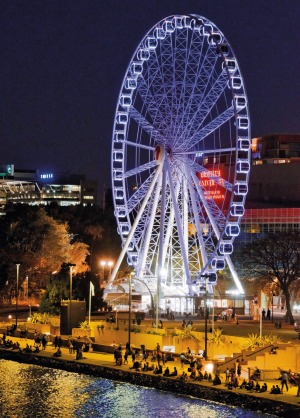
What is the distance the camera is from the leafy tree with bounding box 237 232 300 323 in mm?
87750

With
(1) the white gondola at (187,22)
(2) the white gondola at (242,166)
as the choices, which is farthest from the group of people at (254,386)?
(1) the white gondola at (187,22)

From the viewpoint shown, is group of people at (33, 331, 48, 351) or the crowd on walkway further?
group of people at (33, 331, 48, 351)

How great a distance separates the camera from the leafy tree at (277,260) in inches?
3455

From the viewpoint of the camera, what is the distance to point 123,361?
61844 mm

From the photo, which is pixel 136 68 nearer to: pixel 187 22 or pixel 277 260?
pixel 187 22

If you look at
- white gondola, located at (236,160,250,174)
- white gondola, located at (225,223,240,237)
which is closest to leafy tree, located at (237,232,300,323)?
white gondola, located at (225,223,240,237)

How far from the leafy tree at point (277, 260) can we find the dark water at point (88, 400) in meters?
29.6

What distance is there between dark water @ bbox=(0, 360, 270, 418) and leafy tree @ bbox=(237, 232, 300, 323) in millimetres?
29613

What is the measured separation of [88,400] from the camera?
55656 millimetres

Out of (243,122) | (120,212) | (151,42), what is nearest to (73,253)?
(120,212)

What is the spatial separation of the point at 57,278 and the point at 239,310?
1995 cm

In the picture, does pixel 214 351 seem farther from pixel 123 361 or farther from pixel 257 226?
pixel 257 226

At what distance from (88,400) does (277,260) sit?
39.1 meters

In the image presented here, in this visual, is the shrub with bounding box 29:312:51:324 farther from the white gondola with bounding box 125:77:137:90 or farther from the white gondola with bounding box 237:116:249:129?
the white gondola with bounding box 237:116:249:129
